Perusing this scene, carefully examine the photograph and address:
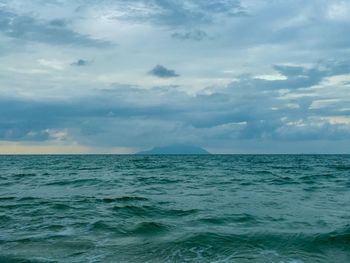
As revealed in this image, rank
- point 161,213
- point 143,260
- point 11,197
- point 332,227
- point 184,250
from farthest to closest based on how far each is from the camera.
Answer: point 11,197 → point 161,213 → point 332,227 → point 184,250 → point 143,260

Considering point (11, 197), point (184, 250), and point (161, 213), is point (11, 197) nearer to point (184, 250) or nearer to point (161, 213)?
point (161, 213)

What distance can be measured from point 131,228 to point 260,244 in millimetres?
4862

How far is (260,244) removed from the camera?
1277cm

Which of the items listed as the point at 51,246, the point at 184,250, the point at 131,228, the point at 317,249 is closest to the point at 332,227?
the point at 317,249

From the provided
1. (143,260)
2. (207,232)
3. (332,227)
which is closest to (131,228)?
(207,232)

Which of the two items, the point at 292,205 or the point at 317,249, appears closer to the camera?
the point at 317,249

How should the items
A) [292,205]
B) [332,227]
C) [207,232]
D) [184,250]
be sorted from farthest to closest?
[292,205] → [332,227] → [207,232] → [184,250]

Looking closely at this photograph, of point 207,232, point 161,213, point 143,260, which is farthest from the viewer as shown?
point 161,213

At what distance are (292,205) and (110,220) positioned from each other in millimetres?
9096

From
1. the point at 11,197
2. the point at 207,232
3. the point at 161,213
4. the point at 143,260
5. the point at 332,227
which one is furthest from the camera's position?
the point at 11,197

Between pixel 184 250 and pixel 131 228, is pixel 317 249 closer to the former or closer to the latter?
pixel 184 250

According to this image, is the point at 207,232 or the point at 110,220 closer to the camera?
the point at 207,232

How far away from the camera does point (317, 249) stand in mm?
12281

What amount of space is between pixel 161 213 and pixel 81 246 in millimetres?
6226
